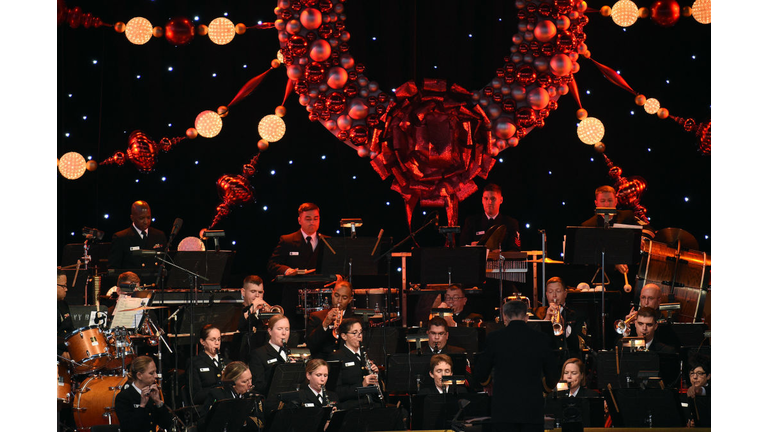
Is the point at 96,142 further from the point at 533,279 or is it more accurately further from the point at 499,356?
the point at 499,356

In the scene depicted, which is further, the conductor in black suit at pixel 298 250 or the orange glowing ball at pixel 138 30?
the orange glowing ball at pixel 138 30

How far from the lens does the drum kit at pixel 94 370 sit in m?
8.28

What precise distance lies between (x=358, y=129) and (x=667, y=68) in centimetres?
349

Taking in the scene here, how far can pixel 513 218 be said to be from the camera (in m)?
10.9

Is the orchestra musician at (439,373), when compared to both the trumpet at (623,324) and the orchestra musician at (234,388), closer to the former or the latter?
the orchestra musician at (234,388)

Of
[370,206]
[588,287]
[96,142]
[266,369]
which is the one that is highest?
[96,142]

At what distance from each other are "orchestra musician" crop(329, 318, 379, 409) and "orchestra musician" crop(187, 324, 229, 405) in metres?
0.95

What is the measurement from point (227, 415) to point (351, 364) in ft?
4.80

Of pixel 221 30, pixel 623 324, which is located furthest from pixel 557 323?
pixel 221 30

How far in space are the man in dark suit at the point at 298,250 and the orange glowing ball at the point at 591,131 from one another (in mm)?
2957

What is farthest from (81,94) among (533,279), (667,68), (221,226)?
(667,68)

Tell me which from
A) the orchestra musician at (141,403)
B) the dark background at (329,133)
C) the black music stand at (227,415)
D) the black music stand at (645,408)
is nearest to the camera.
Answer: the black music stand at (227,415)

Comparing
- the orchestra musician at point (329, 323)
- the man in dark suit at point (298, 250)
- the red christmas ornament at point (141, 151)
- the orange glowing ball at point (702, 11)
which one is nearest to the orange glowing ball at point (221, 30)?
the red christmas ornament at point (141, 151)

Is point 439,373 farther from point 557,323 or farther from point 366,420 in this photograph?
point 557,323
